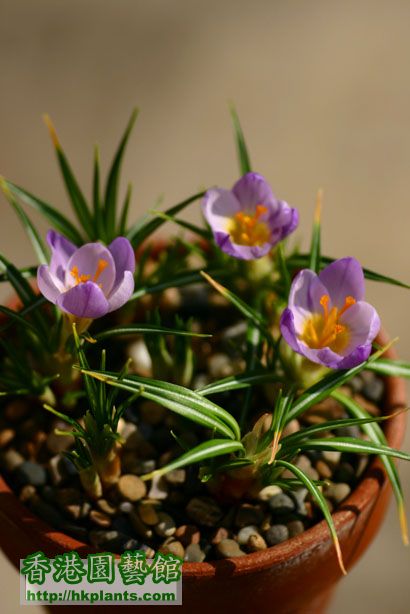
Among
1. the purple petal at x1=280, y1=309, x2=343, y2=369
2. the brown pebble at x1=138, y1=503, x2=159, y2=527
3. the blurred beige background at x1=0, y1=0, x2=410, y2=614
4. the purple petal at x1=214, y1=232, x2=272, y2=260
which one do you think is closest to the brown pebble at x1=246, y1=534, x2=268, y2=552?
the brown pebble at x1=138, y1=503, x2=159, y2=527

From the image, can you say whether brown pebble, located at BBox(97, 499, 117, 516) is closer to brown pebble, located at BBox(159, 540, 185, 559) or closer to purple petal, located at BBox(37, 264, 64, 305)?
brown pebble, located at BBox(159, 540, 185, 559)

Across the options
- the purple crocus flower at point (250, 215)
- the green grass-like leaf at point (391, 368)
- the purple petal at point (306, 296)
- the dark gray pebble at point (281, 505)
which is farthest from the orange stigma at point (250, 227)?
Result: the dark gray pebble at point (281, 505)

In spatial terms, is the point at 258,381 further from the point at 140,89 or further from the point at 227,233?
the point at 140,89

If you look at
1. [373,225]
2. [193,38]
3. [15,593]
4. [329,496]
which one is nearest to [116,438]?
[329,496]

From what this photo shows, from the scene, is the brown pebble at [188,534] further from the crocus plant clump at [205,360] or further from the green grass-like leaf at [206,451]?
the green grass-like leaf at [206,451]

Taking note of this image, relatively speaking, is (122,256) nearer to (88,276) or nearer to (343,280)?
(88,276)
